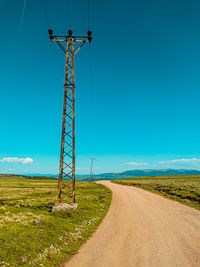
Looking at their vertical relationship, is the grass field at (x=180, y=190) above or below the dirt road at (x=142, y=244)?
below

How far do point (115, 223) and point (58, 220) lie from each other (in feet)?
17.9

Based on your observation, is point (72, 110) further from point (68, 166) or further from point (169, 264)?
point (169, 264)

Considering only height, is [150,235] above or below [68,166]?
below

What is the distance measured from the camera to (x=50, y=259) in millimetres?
8109

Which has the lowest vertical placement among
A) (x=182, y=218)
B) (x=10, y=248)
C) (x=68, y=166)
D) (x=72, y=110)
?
(x=182, y=218)

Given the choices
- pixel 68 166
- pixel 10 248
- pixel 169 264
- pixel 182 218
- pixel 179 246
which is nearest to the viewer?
pixel 169 264

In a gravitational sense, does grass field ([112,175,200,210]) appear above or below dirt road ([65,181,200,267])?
below

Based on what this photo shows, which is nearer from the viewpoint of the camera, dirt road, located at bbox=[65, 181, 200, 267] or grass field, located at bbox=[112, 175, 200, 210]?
dirt road, located at bbox=[65, 181, 200, 267]

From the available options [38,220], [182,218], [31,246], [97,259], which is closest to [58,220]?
[38,220]

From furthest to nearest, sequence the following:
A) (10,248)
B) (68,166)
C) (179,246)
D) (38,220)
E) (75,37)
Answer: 1. (75,37)
2. (68,166)
3. (38,220)
4. (179,246)
5. (10,248)

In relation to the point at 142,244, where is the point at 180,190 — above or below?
below

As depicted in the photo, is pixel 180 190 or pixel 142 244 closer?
pixel 142 244

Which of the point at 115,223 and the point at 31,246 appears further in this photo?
the point at 115,223

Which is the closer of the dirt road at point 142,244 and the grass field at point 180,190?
the dirt road at point 142,244
